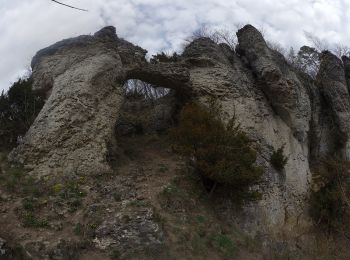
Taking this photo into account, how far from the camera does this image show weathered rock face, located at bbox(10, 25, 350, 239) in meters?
13.3

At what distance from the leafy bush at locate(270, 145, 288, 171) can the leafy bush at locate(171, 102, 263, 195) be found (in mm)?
2434

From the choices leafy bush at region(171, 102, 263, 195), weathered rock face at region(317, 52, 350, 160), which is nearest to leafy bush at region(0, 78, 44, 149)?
leafy bush at region(171, 102, 263, 195)

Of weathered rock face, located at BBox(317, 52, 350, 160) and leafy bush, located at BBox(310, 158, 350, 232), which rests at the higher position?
weathered rock face, located at BBox(317, 52, 350, 160)

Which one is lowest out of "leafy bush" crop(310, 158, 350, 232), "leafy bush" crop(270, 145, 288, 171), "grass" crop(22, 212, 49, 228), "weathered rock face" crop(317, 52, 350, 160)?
"grass" crop(22, 212, 49, 228)

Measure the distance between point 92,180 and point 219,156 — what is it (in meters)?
3.70

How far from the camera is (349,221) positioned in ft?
50.6

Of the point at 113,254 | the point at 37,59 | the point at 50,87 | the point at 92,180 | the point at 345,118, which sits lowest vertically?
the point at 113,254

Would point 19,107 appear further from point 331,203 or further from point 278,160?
point 331,203

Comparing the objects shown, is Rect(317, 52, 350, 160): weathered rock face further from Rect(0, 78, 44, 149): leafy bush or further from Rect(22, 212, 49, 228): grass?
Rect(22, 212, 49, 228): grass

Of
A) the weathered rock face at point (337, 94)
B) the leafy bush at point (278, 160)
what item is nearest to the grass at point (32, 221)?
the leafy bush at point (278, 160)

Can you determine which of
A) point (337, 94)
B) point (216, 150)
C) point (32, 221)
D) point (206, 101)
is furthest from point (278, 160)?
point (32, 221)

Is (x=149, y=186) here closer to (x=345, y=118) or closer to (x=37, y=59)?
(x=37, y=59)

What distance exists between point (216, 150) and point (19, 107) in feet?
22.9

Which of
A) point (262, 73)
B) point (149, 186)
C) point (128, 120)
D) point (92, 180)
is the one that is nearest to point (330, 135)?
point (262, 73)
